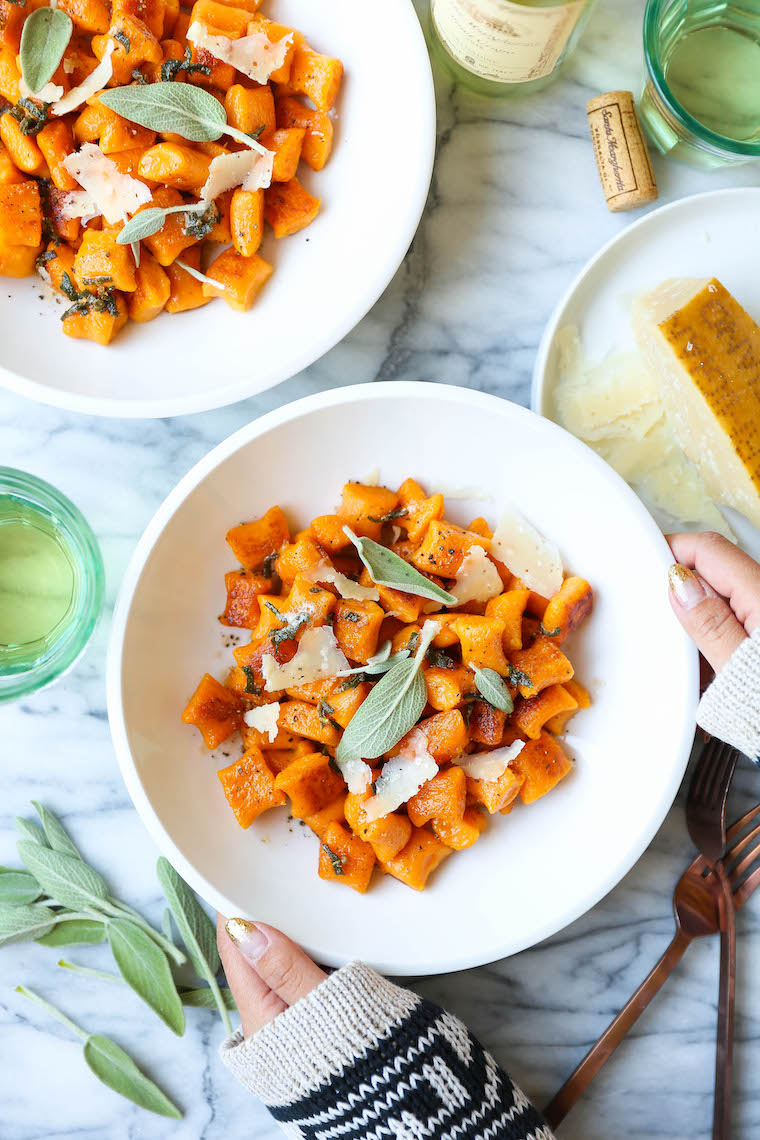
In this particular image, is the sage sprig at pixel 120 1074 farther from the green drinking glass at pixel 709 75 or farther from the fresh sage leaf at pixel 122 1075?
the green drinking glass at pixel 709 75

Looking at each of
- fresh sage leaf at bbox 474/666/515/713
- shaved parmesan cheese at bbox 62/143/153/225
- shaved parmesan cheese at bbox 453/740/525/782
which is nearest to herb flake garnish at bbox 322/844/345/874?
shaved parmesan cheese at bbox 453/740/525/782

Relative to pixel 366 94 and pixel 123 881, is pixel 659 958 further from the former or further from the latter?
pixel 366 94

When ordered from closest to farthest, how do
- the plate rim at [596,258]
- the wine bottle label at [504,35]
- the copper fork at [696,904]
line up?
the wine bottle label at [504,35] < the plate rim at [596,258] < the copper fork at [696,904]

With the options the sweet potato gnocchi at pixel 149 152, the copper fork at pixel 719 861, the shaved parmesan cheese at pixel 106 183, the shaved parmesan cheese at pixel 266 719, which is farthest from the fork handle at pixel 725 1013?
the shaved parmesan cheese at pixel 106 183

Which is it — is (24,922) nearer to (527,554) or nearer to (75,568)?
(75,568)

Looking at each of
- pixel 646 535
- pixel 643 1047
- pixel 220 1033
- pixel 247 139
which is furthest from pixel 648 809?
pixel 247 139

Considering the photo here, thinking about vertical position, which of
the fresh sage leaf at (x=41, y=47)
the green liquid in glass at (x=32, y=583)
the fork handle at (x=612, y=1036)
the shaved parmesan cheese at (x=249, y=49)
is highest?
the shaved parmesan cheese at (x=249, y=49)

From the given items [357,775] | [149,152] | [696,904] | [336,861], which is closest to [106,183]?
[149,152]
